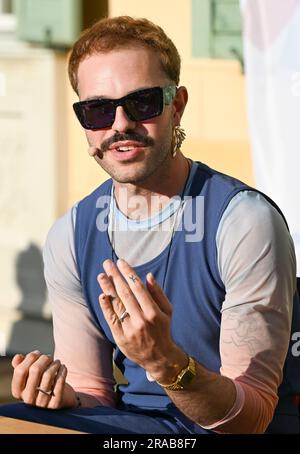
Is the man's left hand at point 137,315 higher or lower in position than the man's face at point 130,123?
lower

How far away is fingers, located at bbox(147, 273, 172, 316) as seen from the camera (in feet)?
8.93

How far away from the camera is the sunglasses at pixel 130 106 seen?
3125 millimetres

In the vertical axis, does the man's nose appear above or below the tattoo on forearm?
above

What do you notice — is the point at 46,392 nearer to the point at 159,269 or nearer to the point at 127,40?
the point at 159,269

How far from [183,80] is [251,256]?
3760 mm

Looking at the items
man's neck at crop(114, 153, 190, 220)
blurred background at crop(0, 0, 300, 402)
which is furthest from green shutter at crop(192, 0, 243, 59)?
man's neck at crop(114, 153, 190, 220)

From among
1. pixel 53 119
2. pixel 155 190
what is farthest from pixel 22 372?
pixel 53 119

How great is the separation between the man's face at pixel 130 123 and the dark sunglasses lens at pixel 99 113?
0.02 metres

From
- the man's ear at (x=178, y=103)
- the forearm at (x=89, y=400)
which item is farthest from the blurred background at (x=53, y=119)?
the forearm at (x=89, y=400)

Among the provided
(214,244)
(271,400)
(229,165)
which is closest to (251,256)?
(214,244)

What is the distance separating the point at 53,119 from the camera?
24.4 feet

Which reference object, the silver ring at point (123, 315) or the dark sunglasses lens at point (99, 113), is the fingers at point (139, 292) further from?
the dark sunglasses lens at point (99, 113)

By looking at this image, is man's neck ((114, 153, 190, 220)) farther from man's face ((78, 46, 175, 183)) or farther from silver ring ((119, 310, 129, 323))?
silver ring ((119, 310, 129, 323))

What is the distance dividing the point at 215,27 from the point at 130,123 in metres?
3.53
